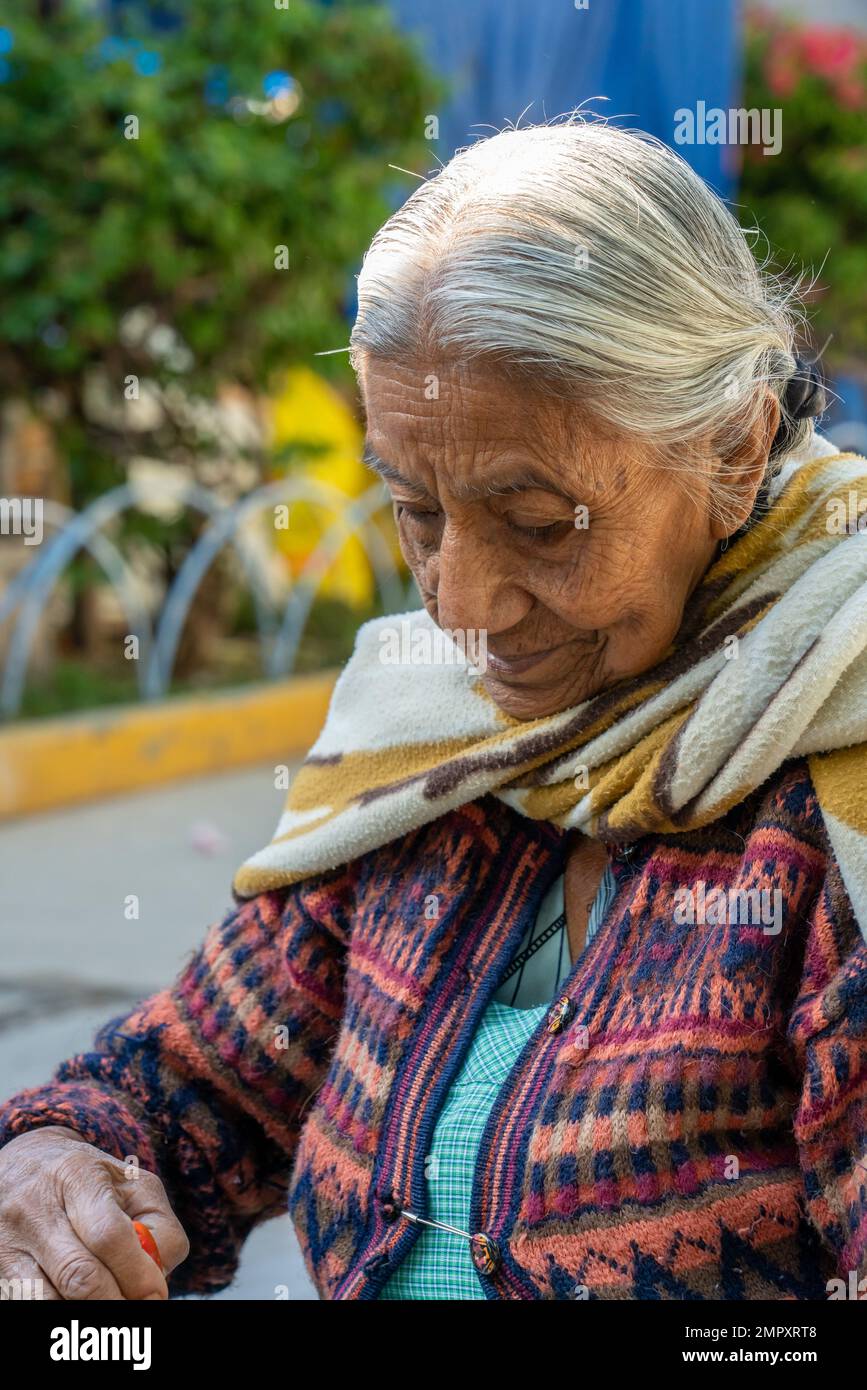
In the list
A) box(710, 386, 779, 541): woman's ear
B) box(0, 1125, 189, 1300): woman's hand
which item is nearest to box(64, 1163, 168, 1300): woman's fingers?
box(0, 1125, 189, 1300): woman's hand

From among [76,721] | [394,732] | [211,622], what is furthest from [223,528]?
[394,732]

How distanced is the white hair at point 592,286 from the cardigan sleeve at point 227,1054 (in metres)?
0.55

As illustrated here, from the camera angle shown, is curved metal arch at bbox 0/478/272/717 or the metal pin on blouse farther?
curved metal arch at bbox 0/478/272/717

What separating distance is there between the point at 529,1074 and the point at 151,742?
16.2ft

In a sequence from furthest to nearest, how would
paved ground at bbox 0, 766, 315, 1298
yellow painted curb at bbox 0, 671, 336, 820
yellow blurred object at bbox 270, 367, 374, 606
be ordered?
yellow blurred object at bbox 270, 367, 374, 606, yellow painted curb at bbox 0, 671, 336, 820, paved ground at bbox 0, 766, 315, 1298

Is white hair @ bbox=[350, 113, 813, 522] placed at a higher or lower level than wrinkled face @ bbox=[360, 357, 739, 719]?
higher

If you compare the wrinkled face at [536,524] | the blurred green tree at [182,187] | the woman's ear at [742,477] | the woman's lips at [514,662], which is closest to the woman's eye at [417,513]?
the wrinkled face at [536,524]

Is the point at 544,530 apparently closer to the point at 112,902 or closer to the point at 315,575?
the point at 112,902

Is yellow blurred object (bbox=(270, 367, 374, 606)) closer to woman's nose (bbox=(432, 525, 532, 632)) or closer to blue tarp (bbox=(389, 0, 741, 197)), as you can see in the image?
blue tarp (bbox=(389, 0, 741, 197))

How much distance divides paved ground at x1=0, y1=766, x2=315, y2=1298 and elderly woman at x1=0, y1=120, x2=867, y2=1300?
56.3 inches

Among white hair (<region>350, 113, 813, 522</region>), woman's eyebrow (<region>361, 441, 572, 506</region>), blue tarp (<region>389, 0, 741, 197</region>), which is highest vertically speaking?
blue tarp (<region>389, 0, 741, 197</region>)

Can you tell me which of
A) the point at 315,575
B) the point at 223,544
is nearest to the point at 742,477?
the point at 223,544

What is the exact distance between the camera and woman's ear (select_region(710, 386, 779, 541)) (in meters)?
1.33

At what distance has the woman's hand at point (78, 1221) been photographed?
137 centimetres
